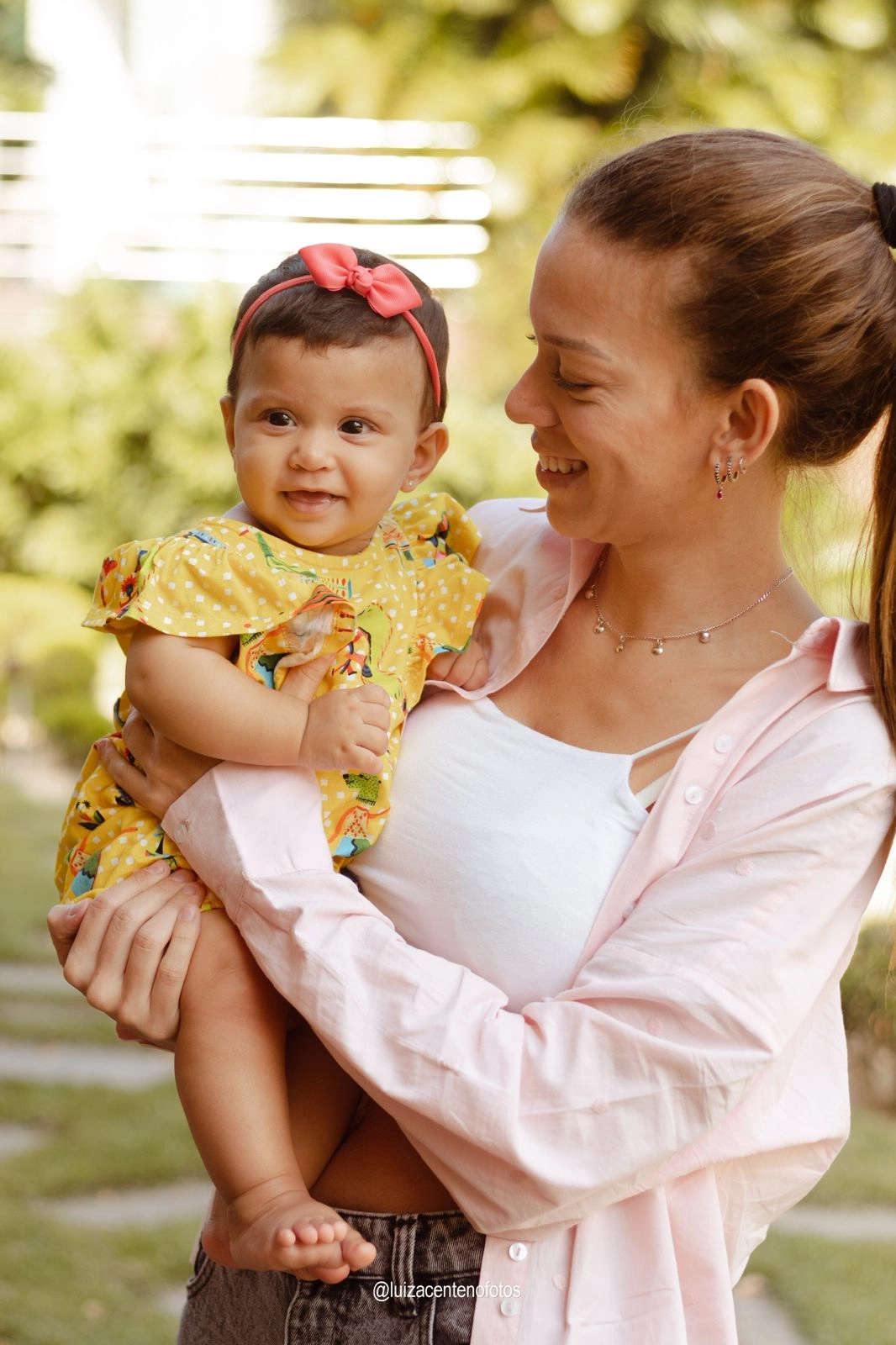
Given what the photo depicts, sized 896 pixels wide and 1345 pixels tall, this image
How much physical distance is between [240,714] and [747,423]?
2.18 ft

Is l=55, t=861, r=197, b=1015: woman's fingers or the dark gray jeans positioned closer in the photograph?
the dark gray jeans

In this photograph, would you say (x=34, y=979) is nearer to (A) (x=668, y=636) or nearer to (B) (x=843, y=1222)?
(B) (x=843, y=1222)

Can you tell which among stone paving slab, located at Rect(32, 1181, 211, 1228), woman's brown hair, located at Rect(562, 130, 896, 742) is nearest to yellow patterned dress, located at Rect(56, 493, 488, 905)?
woman's brown hair, located at Rect(562, 130, 896, 742)

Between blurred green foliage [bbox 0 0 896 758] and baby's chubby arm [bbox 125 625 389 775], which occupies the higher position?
blurred green foliage [bbox 0 0 896 758]

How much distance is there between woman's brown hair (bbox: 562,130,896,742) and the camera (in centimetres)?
162

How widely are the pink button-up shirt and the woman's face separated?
0.83 feet

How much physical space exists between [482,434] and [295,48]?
3.72 meters

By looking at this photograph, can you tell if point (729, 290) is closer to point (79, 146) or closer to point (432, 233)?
point (432, 233)

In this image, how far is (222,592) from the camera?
165 centimetres

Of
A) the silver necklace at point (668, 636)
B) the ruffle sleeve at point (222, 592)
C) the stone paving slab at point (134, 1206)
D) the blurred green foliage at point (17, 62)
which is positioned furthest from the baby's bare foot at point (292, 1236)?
the blurred green foliage at point (17, 62)

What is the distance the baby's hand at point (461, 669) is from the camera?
1.83 m

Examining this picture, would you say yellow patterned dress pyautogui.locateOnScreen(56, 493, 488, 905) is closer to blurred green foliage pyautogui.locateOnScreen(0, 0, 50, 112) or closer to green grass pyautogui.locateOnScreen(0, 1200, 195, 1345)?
green grass pyautogui.locateOnScreen(0, 1200, 195, 1345)

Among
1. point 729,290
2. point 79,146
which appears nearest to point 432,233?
point 79,146

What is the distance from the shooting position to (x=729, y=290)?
1.63 metres
